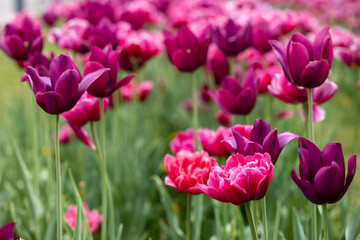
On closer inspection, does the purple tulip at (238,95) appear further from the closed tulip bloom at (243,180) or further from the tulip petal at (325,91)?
the closed tulip bloom at (243,180)

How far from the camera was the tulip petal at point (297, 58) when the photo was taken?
0.99 metres

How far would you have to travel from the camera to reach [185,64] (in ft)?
4.96

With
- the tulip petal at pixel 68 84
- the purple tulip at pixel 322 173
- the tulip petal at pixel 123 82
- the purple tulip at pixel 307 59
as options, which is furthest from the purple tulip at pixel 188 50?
the purple tulip at pixel 322 173

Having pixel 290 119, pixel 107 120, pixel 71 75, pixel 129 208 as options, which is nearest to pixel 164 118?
pixel 107 120

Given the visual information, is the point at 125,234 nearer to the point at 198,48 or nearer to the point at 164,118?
the point at 198,48

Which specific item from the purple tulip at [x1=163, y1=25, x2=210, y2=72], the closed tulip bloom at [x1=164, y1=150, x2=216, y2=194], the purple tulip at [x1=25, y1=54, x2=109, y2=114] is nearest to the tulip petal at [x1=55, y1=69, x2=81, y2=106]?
the purple tulip at [x1=25, y1=54, x2=109, y2=114]

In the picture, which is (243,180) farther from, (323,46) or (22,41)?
(22,41)

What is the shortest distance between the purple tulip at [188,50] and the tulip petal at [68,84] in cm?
60

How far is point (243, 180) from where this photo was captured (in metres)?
0.84

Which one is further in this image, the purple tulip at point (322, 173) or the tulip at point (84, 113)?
the tulip at point (84, 113)

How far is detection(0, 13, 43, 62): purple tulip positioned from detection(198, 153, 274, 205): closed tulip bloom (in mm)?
890

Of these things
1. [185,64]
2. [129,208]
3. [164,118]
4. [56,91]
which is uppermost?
[56,91]

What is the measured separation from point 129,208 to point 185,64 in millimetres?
771

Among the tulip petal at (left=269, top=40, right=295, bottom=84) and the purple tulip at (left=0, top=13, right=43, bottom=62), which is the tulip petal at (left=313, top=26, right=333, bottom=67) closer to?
the tulip petal at (left=269, top=40, right=295, bottom=84)
